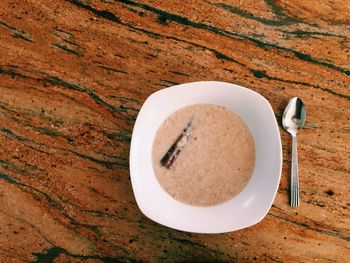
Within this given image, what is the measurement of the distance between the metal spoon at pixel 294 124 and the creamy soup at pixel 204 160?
12 centimetres

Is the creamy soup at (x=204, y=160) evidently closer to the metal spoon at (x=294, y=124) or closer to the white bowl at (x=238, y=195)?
the white bowl at (x=238, y=195)

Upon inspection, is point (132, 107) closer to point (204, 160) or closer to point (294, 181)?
point (204, 160)

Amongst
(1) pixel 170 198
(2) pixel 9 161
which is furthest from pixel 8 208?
(1) pixel 170 198

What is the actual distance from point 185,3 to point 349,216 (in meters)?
0.75

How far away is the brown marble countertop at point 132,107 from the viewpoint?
1.24m

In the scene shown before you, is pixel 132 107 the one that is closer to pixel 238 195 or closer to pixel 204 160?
→ pixel 204 160

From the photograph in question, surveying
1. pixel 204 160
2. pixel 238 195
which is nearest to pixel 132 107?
pixel 204 160

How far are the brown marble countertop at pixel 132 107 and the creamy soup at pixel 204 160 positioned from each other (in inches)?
4.4

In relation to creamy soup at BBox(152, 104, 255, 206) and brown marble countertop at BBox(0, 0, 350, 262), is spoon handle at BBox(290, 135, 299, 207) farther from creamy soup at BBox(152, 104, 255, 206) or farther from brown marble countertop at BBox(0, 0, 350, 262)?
creamy soup at BBox(152, 104, 255, 206)

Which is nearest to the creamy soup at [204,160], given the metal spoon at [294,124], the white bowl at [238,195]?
the white bowl at [238,195]

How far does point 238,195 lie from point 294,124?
0.25m

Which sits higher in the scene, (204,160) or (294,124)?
(294,124)

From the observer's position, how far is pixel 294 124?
1234mm

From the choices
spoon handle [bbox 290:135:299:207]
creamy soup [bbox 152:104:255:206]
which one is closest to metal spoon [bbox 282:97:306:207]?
spoon handle [bbox 290:135:299:207]
